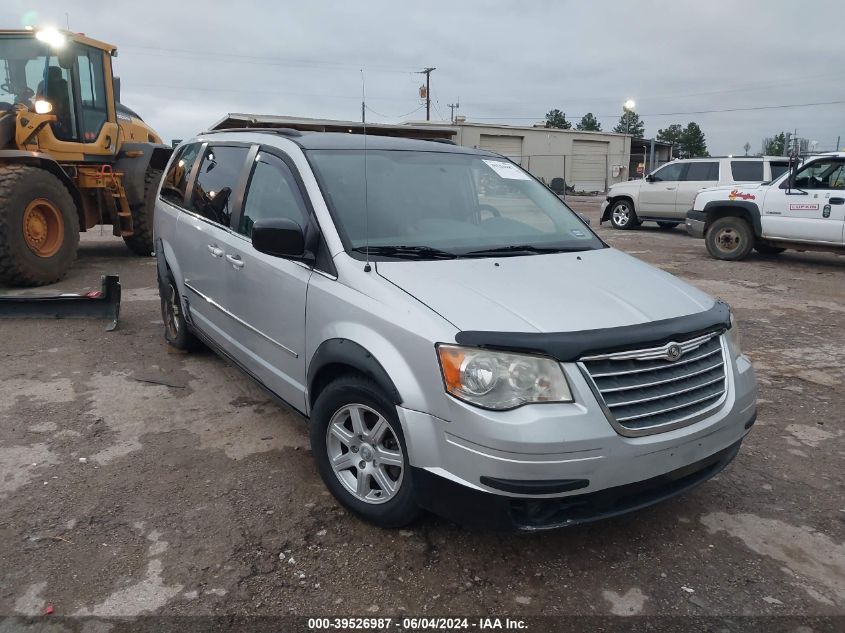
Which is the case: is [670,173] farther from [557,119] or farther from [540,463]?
[557,119]

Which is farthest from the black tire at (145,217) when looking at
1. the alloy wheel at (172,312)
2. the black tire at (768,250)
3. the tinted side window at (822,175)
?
the black tire at (768,250)

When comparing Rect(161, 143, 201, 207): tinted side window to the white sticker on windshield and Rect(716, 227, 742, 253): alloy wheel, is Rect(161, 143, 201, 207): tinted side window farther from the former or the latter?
Rect(716, 227, 742, 253): alloy wheel

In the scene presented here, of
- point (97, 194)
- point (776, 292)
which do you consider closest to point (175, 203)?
point (97, 194)

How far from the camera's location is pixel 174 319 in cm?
546

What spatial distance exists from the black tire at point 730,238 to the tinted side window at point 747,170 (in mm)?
3700

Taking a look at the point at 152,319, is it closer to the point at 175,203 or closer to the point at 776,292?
the point at 175,203

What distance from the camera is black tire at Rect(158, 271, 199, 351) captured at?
5266mm

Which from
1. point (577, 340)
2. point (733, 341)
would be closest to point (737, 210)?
point (733, 341)

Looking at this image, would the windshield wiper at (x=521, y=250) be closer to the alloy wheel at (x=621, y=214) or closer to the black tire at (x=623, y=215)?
the black tire at (x=623, y=215)

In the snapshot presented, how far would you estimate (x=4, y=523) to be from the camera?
3.00m

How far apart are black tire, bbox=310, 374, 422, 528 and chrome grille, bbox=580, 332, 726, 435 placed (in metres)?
0.83

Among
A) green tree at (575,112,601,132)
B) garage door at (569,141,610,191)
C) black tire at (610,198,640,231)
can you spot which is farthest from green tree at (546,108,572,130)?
black tire at (610,198,640,231)

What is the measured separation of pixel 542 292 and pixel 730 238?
32.6ft

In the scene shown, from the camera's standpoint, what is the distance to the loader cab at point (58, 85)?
847 centimetres
